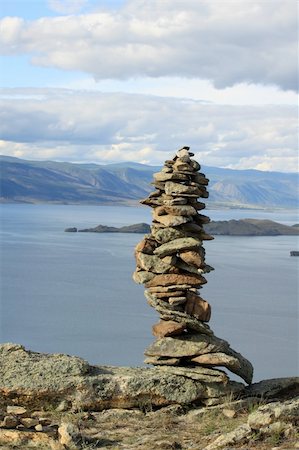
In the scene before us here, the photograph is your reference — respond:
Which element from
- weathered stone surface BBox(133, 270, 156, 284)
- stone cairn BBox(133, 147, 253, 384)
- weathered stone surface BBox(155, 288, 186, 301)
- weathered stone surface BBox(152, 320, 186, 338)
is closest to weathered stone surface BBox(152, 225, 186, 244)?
stone cairn BBox(133, 147, 253, 384)

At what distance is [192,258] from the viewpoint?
15.7 metres

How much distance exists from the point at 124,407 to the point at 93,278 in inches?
2253

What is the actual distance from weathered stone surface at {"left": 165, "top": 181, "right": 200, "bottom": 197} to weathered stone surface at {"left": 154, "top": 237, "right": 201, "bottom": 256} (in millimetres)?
989

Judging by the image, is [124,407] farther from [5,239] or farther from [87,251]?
[5,239]

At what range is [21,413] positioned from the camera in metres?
13.6

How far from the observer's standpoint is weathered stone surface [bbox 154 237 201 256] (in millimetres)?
15672

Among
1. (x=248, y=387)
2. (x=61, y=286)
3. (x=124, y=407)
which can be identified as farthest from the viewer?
(x=61, y=286)

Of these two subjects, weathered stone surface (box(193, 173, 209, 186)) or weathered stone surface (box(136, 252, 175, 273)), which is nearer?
weathered stone surface (box(136, 252, 175, 273))

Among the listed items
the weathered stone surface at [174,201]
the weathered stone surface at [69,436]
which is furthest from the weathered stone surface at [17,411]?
the weathered stone surface at [174,201]

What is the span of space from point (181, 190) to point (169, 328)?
Result: 3001 mm

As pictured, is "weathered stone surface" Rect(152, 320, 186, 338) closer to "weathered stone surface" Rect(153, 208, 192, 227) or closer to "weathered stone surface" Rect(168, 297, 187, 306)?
"weathered stone surface" Rect(168, 297, 187, 306)

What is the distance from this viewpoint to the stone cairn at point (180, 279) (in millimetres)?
15125

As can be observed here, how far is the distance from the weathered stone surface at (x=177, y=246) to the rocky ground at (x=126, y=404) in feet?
8.43

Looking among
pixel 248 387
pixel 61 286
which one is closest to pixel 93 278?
pixel 61 286
